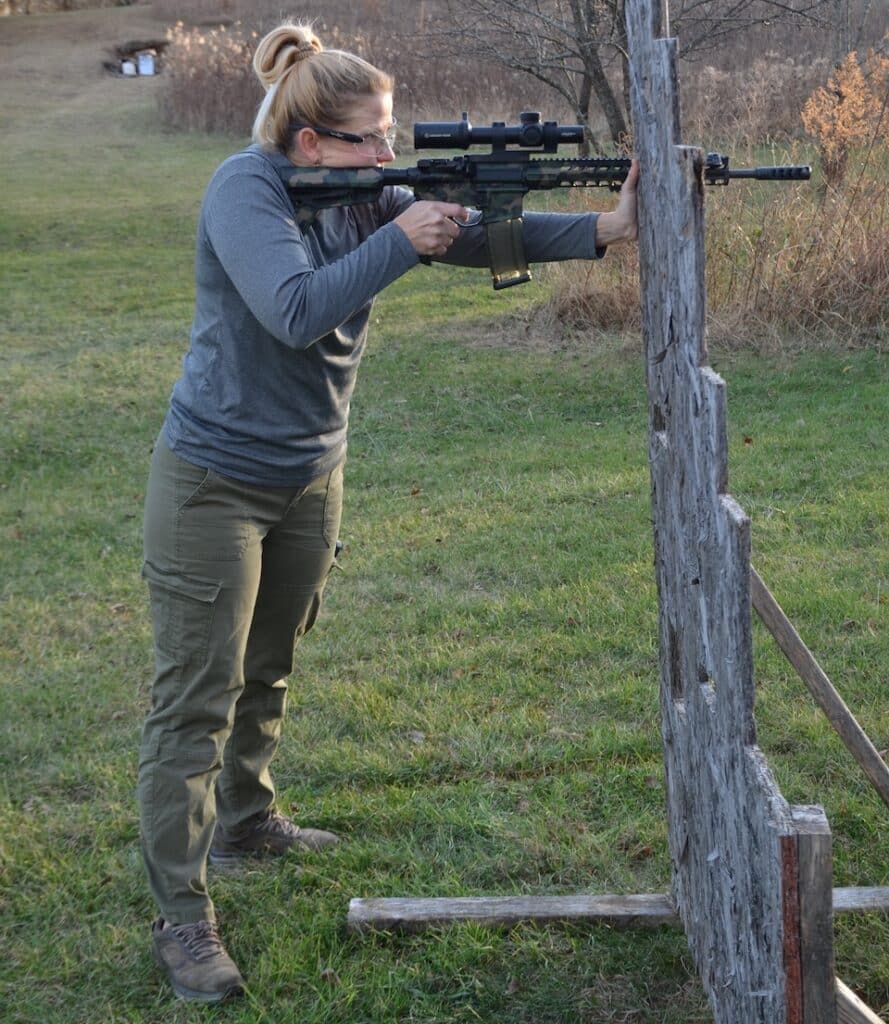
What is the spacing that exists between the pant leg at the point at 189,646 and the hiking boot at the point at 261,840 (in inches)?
21.4

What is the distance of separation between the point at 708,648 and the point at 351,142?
59.9 inches

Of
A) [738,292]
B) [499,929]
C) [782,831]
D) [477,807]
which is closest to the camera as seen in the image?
[782,831]

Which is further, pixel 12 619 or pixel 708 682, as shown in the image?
pixel 12 619

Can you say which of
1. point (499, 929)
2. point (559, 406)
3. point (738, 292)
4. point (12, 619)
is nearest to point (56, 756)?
point (12, 619)

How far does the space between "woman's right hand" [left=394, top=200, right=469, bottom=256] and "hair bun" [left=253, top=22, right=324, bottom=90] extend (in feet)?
1.71

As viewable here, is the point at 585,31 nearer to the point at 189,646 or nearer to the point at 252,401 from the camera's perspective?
the point at 252,401

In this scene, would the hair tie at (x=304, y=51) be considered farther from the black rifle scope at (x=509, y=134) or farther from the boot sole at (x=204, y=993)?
the boot sole at (x=204, y=993)

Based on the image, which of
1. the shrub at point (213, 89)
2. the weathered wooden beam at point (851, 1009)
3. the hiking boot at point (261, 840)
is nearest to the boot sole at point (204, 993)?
the hiking boot at point (261, 840)

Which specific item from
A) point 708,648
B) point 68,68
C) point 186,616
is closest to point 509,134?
point 708,648

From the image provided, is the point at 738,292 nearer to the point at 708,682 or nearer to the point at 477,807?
the point at 477,807

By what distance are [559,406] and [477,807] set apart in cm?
507

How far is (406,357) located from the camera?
10398 millimetres

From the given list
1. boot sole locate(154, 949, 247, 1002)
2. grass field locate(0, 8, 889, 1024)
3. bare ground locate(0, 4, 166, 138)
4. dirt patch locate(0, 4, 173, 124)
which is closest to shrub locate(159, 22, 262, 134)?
bare ground locate(0, 4, 166, 138)

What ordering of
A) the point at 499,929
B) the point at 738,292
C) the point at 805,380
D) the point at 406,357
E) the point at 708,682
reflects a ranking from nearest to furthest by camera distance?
the point at 708,682 → the point at 499,929 → the point at 805,380 → the point at 738,292 → the point at 406,357
